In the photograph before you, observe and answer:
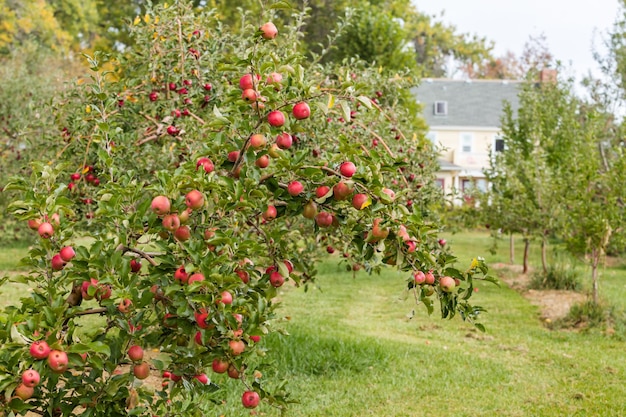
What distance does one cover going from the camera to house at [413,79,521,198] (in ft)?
106

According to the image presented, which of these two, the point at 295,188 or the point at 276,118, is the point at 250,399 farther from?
the point at 276,118

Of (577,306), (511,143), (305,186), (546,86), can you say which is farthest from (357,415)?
(546,86)

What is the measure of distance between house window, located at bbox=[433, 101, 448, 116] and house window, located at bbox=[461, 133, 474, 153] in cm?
143

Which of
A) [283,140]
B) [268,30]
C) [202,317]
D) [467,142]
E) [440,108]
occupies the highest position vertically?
[440,108]

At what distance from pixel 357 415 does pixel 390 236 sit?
2444 mm

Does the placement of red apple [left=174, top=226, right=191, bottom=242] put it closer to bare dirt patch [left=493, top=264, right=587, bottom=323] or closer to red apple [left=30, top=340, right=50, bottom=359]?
red apple [left=30, top=340, right=50, bottom=359]

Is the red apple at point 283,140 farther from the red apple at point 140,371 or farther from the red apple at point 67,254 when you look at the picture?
the red apple at point 140,371

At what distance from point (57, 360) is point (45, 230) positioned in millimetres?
533

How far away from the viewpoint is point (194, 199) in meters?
2.48

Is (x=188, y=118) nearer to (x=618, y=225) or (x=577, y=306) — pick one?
(x=577, y=306)

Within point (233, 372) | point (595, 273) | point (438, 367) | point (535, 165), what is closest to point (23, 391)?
point (233, 372)

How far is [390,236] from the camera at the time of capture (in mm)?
2846

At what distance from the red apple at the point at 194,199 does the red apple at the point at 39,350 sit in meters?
0.65

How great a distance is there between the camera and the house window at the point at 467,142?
32.5m
